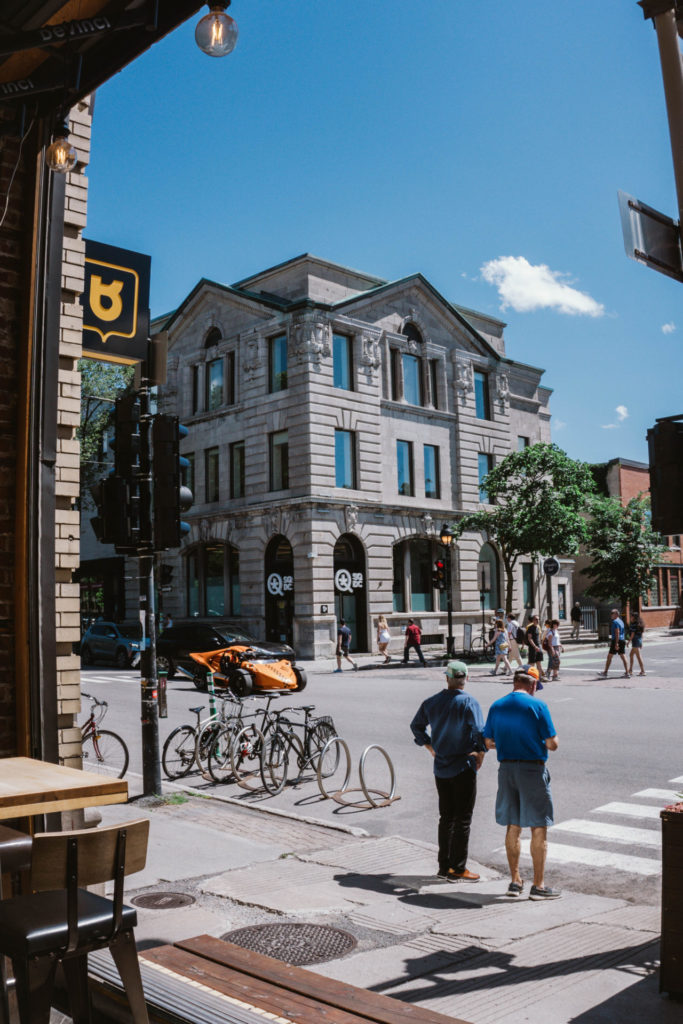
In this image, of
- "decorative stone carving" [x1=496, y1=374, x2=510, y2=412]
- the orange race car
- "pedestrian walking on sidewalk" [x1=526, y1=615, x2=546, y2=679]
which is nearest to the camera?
the orange race car

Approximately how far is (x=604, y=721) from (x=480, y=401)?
92.6ft

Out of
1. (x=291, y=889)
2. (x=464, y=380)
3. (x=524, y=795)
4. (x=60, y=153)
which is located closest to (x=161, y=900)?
(x=291, y=889)

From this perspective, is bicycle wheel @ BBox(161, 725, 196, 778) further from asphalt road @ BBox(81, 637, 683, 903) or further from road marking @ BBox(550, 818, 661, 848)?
road marking @ BBox(550, 818, 661, 848)

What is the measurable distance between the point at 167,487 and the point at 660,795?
6.84 meters

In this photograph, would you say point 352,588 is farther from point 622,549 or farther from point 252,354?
point 622,549

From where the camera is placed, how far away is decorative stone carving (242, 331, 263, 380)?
37312mm

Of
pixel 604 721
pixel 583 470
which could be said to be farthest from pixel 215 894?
pixel 583 470

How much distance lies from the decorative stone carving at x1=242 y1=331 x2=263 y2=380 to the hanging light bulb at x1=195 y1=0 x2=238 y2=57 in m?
33.1

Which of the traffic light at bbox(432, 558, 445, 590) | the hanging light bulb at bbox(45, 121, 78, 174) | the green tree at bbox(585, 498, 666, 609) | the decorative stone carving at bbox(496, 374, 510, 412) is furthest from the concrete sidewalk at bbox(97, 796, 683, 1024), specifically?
the decorative stone carving at bbox(496, 374, 510, 412)

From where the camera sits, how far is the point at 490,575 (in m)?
42.3

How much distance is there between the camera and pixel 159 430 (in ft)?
29.9

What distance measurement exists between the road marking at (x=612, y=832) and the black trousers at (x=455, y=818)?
6.01 feet

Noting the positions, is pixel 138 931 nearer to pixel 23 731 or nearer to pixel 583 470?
pixel 23 731

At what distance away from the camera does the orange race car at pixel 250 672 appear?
2208cm
